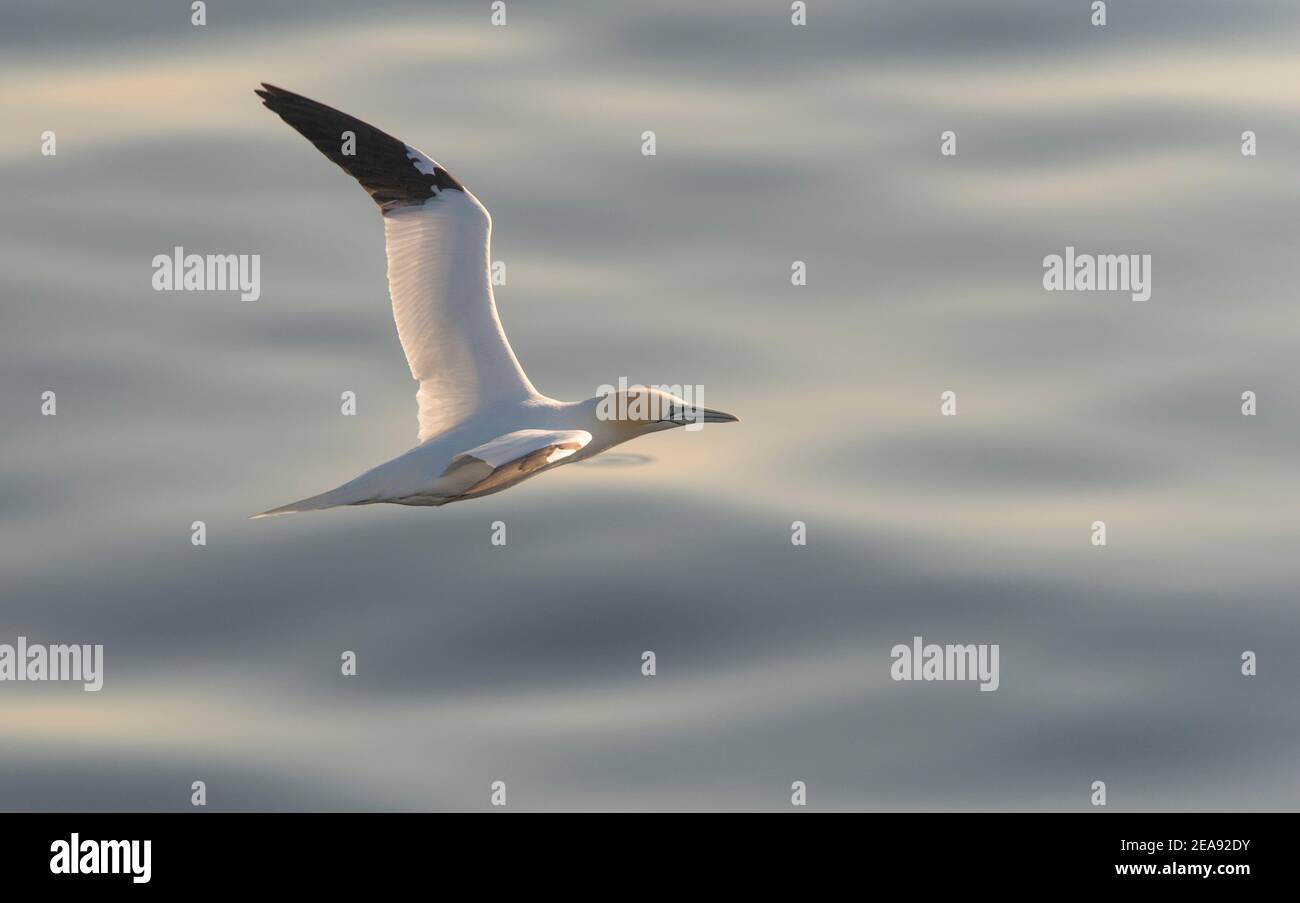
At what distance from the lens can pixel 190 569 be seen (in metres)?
21.4

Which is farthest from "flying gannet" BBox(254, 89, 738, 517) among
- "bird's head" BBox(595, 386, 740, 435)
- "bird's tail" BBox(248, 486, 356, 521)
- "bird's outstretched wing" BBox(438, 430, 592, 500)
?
"bird's tail" BBox(248, 486, 356, 521)

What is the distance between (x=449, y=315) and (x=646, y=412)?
2028 mm

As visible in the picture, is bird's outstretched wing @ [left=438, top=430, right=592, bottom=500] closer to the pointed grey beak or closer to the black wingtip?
the pointed grey beak

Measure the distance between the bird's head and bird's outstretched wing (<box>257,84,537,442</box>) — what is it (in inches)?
36.0

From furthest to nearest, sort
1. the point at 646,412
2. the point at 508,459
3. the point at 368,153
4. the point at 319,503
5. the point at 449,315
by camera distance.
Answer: the point at 368,153 → the point at 449,315 → the point at 646,412 → the point at 319,503 → the point at 508,459

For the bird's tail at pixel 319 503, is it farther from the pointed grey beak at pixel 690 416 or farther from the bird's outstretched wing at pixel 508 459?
the pointed grey beak at pixel 690 416

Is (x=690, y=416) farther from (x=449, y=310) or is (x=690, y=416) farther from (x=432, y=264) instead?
(x=432, y=264)

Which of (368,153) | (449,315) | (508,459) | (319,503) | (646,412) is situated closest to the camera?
(508,459)

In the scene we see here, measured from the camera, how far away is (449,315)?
716 inches

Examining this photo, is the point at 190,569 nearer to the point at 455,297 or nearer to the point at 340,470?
the point at 340,470

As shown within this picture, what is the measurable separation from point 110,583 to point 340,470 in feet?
8.55

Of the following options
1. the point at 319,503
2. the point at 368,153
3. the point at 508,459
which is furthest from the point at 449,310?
the point at 508,459

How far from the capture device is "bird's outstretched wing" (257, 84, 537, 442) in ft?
59.2

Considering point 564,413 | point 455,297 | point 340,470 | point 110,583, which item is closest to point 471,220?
point 455,297
